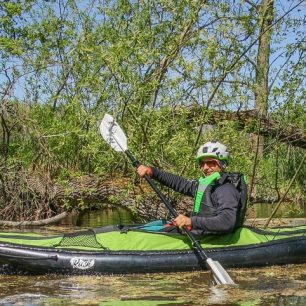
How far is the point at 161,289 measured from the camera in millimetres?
5082

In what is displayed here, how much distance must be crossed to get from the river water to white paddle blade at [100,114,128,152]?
78.2 inches

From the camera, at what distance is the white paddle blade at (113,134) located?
24.1ft

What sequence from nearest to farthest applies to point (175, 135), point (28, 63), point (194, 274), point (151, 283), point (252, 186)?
point (151, 283)
point (194, 274)
point (175, 135)
point (252, 186)
point (28, 63)

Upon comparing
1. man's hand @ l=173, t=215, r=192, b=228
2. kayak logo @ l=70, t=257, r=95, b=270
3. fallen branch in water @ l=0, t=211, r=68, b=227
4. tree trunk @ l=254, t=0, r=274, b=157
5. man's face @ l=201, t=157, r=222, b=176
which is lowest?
kayak logo @ l=70, t=257, r=95, b=270

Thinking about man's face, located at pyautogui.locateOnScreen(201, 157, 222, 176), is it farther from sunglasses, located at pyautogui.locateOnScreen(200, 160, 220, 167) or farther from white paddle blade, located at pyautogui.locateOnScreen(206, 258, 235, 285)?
white paddle blade, located at pyautogui.locateOnScreen(206, 258, 235, 285)

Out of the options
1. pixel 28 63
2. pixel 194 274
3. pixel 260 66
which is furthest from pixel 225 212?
pixel 28 63

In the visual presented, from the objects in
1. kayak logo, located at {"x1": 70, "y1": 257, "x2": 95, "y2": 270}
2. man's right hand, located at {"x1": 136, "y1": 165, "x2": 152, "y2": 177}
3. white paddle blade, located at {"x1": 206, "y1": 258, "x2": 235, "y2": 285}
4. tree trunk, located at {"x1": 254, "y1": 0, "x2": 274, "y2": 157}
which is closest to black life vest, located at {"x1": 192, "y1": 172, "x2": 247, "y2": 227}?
white paddle blade, located at {"x1": 206, "y1": 258, "x2": 235, "y2": 285}

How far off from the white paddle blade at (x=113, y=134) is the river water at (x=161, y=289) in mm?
1987

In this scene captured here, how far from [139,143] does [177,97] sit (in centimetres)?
70

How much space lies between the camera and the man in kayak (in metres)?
5.79

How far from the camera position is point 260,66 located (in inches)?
333

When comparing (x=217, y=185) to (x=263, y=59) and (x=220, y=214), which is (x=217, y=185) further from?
(x=263, y=59)

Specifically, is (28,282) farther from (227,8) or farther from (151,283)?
(227,8)

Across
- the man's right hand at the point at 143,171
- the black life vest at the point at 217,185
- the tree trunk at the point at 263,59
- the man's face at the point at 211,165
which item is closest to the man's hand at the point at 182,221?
the black life vest at the point at 217,185
